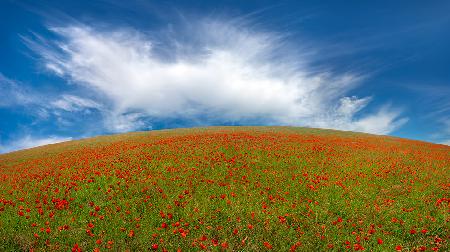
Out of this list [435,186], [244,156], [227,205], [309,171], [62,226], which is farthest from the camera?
[244,156]

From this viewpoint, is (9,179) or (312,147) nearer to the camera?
(9,179)

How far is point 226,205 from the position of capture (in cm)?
1031

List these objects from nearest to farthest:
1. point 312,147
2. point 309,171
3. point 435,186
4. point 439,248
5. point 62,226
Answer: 1. point 439,248
2. point 62,226
3. point 435,186
4. point 309,171
5. point 312,147

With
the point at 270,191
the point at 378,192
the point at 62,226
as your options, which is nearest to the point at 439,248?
the point at 378,192

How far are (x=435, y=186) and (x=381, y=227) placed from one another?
20.9 ft

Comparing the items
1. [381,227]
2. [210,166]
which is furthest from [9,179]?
[381,227]

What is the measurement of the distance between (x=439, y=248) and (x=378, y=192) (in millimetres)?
4604

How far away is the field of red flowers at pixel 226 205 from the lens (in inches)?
325

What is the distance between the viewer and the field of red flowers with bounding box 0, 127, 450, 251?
8266 mm

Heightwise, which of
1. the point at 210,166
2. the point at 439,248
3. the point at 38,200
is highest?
the point at 210,166

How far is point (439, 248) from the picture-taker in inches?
314

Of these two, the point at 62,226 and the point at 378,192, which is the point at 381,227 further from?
the point at 62,226

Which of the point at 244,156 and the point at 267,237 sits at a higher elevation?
the point at 244,156

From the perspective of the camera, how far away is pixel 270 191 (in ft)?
39.1
